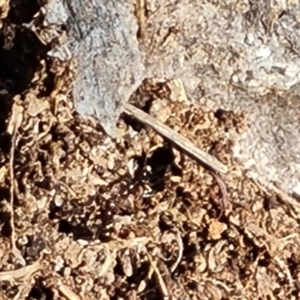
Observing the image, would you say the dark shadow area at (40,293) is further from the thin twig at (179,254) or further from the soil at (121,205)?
the thin twig at (179,254)

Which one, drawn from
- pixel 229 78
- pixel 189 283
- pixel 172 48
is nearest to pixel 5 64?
pixel 172 48

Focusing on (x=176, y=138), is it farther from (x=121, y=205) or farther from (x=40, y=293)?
(x=40, y=293)

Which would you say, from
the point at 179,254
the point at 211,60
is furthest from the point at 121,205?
the point at 211,60

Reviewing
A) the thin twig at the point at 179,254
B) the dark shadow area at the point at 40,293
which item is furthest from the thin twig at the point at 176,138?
the dark shadow area at the point at 40,293

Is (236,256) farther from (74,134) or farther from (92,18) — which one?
(92,18)

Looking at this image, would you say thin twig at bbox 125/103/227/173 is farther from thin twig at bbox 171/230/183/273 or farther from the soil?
thin twig at bbox 171/230/183/273

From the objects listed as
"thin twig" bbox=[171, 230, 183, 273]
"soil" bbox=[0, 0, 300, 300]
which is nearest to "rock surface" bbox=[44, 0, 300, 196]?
"soil" bbox=[0, 0, 300, 300]
